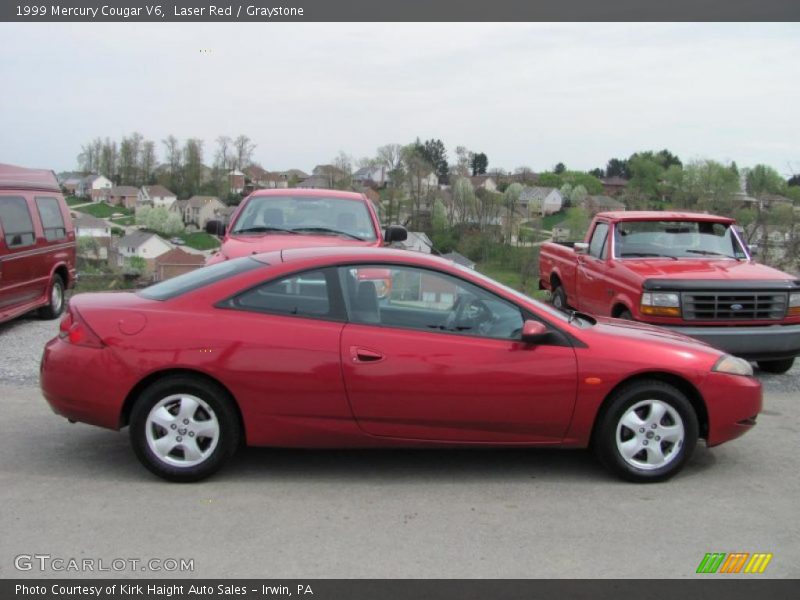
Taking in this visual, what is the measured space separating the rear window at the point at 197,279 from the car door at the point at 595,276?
473 centimetres

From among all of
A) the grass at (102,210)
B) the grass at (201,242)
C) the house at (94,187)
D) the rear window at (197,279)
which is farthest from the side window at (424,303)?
the house at (94,187)

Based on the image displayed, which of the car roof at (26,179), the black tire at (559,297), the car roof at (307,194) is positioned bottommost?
the black tire at (559,297)

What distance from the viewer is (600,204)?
1983cm

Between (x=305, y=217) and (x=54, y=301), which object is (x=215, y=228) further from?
(x=54, y=301)

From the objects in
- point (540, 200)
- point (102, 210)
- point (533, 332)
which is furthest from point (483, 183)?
point (533, 332)

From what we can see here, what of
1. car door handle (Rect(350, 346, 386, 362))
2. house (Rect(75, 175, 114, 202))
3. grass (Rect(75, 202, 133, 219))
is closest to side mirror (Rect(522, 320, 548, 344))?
car door handle (Rect(350, 346, 386, 362))

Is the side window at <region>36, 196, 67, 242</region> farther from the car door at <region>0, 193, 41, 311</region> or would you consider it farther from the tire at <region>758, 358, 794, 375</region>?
the tire at <region>758, 358, 794, 375</region>

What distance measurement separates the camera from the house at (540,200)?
61.3 ft

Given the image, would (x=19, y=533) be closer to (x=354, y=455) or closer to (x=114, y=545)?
(x=114, y=545)

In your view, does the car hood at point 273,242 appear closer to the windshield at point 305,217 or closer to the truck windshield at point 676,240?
the windshield at point 305,217

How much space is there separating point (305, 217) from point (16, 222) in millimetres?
3729
